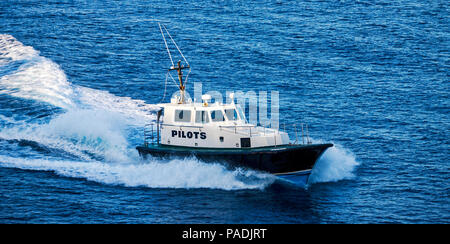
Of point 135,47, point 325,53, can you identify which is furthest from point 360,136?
point 135,47

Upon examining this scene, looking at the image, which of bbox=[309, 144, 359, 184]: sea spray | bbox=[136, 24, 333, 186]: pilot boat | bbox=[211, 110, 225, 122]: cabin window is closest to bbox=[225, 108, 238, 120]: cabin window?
bbox=[136, 24, 333, 186]: pilot boat

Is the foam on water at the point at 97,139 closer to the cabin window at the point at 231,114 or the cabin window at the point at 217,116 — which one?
the cabin window at the point at 217,116

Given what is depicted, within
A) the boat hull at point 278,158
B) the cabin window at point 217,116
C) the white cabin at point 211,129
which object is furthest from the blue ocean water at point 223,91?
the cabin window at point 217,116

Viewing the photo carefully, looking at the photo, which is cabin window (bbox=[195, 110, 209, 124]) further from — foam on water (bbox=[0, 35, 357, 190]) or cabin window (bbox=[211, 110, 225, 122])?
foam on water (bbox=[0, 35, 357, 190])

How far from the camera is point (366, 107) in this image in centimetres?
4184

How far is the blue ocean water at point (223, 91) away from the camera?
27391 millimetres

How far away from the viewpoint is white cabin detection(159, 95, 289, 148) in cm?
2970

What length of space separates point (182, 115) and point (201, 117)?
3.95ft

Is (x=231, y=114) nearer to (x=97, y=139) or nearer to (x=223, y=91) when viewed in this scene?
(x=97, y=139)

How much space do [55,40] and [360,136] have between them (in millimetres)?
33117

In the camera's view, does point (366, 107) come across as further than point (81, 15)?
No

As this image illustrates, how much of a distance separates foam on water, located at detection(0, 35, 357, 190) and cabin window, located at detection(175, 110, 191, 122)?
2345 millimetres
